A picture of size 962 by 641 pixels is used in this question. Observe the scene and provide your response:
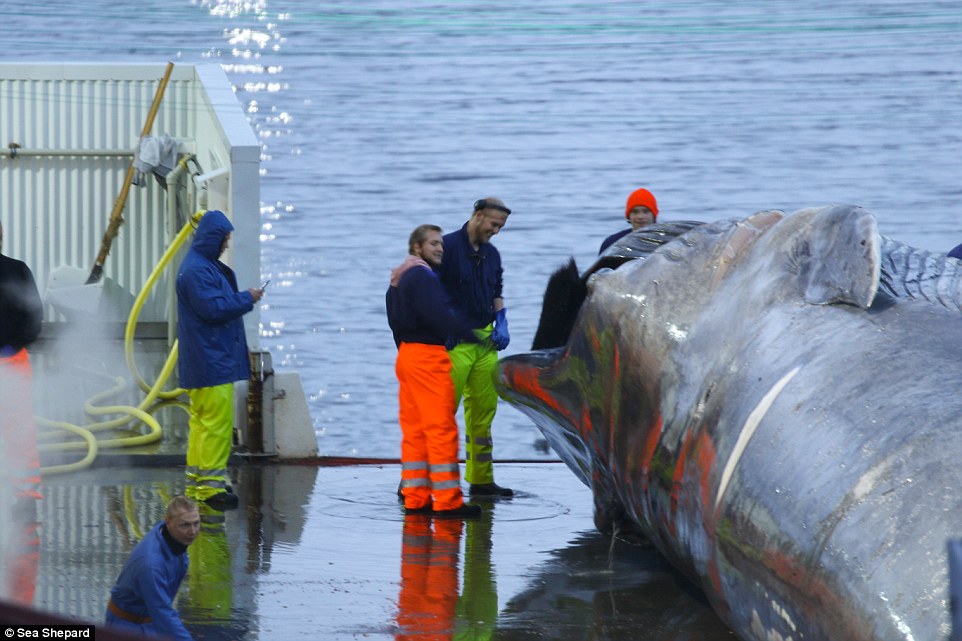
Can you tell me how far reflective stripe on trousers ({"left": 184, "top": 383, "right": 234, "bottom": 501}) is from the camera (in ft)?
27.7

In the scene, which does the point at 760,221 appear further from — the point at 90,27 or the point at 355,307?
the point at 90,27

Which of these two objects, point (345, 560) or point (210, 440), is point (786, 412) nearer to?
point (345, 560)

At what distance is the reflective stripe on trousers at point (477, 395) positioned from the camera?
8.68 meters

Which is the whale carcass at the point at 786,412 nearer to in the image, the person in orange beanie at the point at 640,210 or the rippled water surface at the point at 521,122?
the person in orange beanie at the point at 640,210

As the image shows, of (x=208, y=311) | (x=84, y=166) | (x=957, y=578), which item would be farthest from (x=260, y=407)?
Result: (x=957, y=578)

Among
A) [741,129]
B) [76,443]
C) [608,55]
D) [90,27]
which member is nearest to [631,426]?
[76,443]

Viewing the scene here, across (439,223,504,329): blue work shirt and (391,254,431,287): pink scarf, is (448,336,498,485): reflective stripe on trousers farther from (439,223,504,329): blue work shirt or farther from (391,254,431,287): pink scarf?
(391,254,431,287): pink scarf

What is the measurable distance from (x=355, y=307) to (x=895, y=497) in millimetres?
16550

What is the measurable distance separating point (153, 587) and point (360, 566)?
218 cm

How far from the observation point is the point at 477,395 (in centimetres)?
895

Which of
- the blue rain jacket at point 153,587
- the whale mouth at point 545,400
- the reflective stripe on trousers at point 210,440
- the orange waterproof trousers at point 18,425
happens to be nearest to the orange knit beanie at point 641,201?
the whale mouth at point 545,400

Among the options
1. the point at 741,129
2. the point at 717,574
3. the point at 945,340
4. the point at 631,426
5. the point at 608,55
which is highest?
the point at 608,55

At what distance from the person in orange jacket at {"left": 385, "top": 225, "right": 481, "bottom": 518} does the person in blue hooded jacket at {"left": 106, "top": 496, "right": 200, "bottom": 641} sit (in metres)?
3.11

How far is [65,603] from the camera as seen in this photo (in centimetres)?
628
